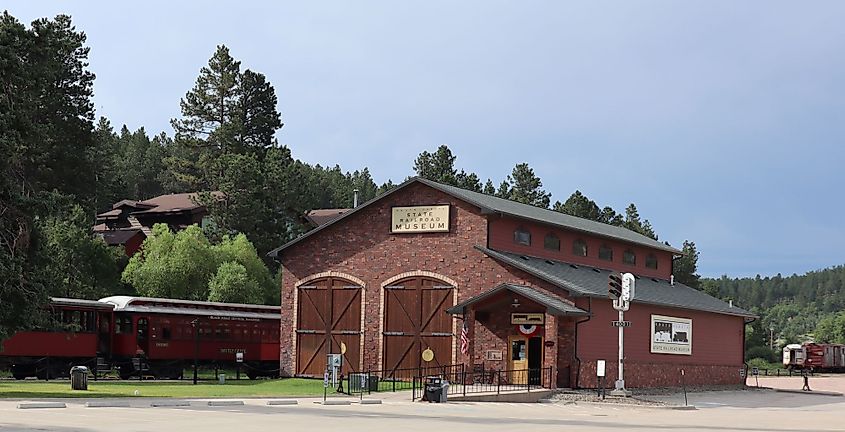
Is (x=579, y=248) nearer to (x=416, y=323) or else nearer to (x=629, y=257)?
(x=629, y=257)

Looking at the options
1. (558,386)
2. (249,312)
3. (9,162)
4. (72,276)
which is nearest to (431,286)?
(558,386)

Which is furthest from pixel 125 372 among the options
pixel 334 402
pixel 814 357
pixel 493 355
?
pixel 814 357

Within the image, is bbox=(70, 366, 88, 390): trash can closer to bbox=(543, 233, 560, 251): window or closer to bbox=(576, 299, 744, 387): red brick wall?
bbox=(576, 299, 744, 387): red brick wall

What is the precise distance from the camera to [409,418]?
28.3 meters

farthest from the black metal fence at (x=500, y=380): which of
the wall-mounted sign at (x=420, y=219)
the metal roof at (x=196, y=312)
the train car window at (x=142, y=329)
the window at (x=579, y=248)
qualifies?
the train car window at (x=142, y=329)

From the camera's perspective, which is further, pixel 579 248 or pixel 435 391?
pixel 579 248

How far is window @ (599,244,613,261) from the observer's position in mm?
53562

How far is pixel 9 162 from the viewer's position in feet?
113

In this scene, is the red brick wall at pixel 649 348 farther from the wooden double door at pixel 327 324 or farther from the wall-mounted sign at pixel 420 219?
the wooden double door at pixel 327 324

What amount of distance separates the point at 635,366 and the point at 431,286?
9212 mm

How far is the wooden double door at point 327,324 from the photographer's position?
49062 millimetres

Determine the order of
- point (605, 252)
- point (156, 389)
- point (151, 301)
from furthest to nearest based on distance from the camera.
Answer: point (605, 252)
point (151, 301)
point (156, 389)

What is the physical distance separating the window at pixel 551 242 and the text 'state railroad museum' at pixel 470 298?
0.09 m

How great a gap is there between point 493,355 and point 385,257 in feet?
23.8
